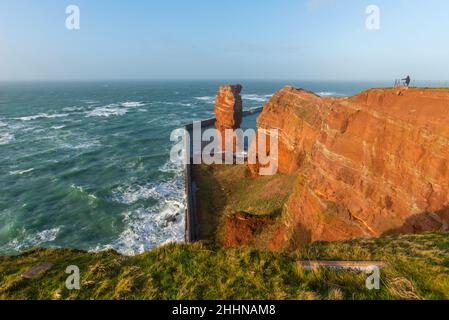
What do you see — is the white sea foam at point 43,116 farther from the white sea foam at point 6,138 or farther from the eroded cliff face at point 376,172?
the eroded cliff face at point 376,172

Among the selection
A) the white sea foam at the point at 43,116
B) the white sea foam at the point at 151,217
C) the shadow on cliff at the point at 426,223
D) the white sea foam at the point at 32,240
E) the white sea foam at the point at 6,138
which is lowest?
the white sea foam at the point at 32,240

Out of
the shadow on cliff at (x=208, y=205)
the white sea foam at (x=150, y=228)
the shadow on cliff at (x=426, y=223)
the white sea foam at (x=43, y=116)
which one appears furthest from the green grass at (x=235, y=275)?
the white sea foam at (x=43, y=116)

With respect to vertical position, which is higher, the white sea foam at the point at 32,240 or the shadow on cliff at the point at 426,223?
the shadow on cliff at the point at 426,223

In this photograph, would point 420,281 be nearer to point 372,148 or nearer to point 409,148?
point 409,148

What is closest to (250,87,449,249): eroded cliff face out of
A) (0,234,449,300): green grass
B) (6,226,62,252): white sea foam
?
(0,234,449,300): green grass

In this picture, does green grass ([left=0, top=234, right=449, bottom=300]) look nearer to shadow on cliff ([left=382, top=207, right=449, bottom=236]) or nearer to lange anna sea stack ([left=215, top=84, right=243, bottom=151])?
shadow on cliff ([left=382, top=207, right=449, bottom=236])
